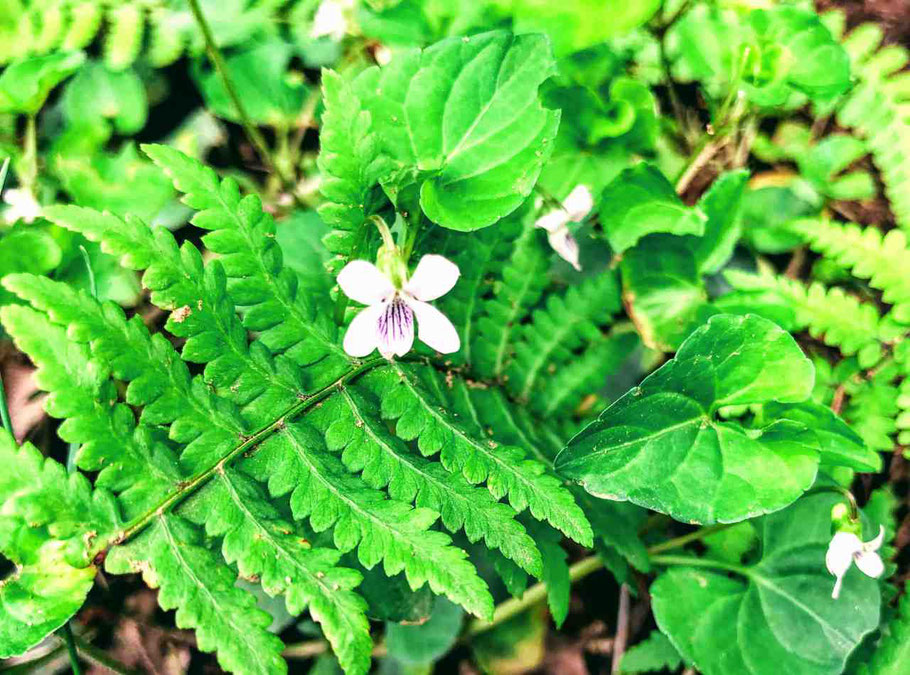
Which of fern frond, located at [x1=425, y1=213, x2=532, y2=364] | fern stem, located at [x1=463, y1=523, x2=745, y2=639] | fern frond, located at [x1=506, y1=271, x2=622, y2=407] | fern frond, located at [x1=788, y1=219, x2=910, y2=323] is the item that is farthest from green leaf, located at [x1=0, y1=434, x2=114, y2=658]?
fern frond, located at [x1=788, y1=219, x2=910, y2=323]

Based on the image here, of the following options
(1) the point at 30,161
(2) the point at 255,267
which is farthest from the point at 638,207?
(1) the point at 30,161

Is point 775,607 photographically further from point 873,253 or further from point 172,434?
point 172,434

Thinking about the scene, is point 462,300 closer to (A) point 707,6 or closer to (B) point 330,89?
(B) point 330,89

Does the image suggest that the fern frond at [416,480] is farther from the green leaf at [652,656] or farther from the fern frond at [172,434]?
the green leaf at [652,656]

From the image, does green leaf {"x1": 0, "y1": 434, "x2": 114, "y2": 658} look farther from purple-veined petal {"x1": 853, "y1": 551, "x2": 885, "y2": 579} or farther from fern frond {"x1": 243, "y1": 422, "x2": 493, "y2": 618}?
purple-veined petal {"x1": 853, "y1": 551, "x2": 885, "y2": 579}

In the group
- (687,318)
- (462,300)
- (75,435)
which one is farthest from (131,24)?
(687,318)

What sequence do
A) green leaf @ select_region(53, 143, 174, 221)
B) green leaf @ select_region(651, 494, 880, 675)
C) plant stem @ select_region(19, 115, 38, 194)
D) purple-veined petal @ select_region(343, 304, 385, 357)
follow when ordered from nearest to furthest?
purple-veined petal @ select_region(343, 304, 385, 357) < green leaf @ select_region(651, 494, 880, 675) < green leaf @ select_region(53, 143, 174, 221) < plant stem @ select_region(19, 115, 38, 194)
